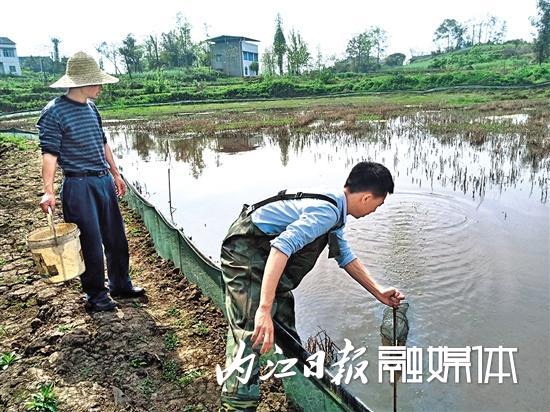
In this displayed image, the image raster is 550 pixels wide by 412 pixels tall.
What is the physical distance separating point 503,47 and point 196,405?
207 ft

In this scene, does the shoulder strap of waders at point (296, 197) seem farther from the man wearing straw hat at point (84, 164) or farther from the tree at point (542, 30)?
the tree at point (542, 30)

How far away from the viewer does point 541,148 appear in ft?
35.0

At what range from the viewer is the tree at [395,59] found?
206ft

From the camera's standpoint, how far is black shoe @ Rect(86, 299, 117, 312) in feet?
10.7

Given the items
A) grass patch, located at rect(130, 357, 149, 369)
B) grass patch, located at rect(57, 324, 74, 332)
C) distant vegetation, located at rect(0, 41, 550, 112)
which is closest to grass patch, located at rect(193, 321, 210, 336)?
grass patch, located at rect(130, 357, 149, 369)

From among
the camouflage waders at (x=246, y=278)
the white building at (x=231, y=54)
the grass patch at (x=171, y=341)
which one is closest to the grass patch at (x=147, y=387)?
the grass patch at (x=171, y=341)

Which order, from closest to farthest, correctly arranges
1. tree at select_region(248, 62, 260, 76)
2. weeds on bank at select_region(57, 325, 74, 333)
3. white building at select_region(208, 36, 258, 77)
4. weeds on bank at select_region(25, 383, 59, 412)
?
weeds on bank at select_region(25, 383, 59, 412), weeds on bank at select_region(57, 325, 74, 333), white building at select_region(208, 36, 258, 77), tree at select_region(248, 62, 260, 76)

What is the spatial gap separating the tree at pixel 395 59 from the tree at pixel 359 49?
6.99 meters

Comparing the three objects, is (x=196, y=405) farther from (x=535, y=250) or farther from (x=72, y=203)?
(x=535, y=250)

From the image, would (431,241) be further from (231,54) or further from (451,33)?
(451,33)

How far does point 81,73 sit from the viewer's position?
9.79 ft

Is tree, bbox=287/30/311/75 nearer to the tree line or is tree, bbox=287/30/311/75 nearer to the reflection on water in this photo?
the tree line

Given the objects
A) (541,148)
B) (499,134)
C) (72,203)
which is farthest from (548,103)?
(72,203)

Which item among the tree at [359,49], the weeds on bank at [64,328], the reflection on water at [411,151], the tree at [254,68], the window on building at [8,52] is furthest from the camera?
the window on building at [8,52]
